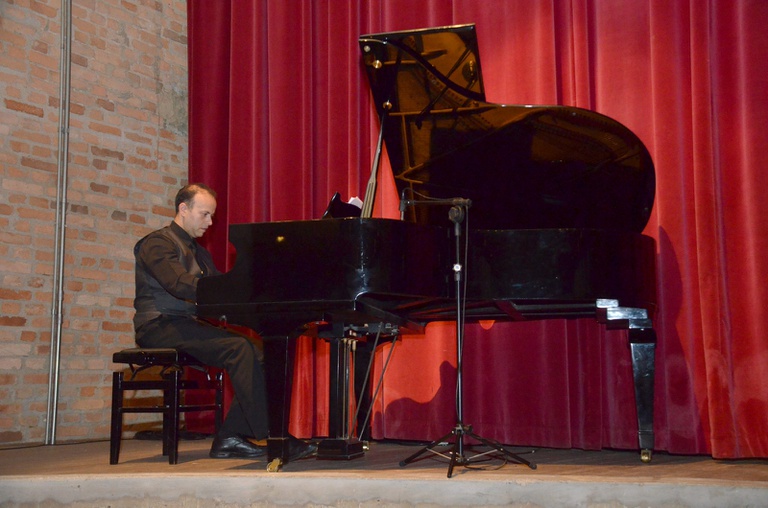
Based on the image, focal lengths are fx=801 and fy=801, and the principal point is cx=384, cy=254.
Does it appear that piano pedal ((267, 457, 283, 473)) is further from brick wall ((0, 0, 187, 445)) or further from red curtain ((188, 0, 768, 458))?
brick wall ((0, 0, 187, 445))

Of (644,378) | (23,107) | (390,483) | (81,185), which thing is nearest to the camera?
(390,483)

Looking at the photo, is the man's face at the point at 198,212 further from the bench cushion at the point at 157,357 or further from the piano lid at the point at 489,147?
the piano lid at the point at 489,147

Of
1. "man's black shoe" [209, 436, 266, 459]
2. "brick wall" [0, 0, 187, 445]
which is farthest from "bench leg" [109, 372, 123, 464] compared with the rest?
"brick wall" [0, 0, 187, 445]

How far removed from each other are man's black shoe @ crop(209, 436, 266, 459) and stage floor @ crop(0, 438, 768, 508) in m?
0.06

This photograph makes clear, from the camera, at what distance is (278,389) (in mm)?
2795

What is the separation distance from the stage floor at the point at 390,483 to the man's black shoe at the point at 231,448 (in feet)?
0.20

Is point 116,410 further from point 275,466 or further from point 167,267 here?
point 275,466

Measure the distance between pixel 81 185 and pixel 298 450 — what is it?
2.33 m

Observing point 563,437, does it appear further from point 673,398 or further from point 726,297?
point 726,297

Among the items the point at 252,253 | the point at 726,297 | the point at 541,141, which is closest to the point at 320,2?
the point at 541,141

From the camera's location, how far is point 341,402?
3221mm

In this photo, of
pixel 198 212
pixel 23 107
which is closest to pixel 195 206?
pixel 198 212

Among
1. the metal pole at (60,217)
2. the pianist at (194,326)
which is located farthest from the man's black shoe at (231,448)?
the metal pole at (60,217)

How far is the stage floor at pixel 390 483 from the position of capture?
2459mm
